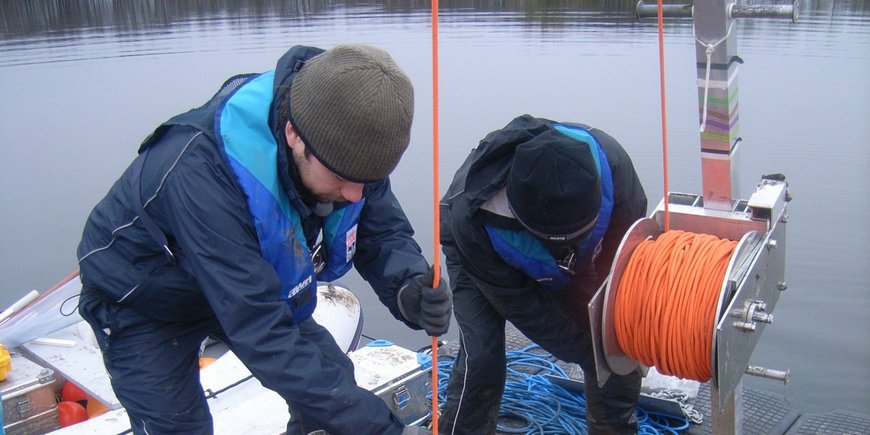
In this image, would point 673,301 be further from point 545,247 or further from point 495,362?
point 495,362

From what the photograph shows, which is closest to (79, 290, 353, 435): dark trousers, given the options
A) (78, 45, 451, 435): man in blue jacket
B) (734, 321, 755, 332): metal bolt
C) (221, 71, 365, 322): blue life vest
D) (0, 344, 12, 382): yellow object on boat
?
(78, 45, 451, 435): man in blue jacket

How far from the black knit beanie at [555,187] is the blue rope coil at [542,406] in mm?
1337

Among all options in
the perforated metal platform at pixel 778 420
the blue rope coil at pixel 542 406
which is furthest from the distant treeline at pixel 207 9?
the perforated metal platform at pixel 778 420

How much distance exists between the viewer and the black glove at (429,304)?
2236 millimetres

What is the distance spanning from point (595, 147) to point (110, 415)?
214 cm

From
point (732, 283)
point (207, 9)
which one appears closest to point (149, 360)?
point (732, 283)

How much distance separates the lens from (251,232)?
1951mm

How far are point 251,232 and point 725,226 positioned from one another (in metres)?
1.54

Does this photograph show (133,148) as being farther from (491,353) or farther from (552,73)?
(491,353)

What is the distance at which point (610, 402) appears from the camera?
10.5 ft

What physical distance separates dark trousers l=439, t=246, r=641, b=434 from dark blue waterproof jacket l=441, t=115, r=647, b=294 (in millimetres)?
107

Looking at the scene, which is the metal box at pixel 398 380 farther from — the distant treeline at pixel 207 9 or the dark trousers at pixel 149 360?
the distant treeline at pixel 207 9

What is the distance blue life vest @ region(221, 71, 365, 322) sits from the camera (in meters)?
1.92

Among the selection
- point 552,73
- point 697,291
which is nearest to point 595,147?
point 697,291
